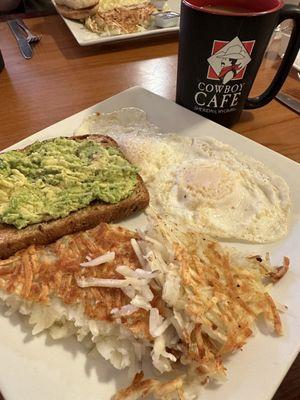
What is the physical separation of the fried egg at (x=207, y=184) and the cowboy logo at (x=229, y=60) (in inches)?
12.7

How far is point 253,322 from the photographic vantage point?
112 cm

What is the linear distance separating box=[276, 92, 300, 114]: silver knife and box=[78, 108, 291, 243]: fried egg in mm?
772

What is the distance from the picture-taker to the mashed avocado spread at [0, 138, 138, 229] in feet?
4.44

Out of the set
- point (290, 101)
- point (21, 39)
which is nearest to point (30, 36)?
point (21, 39)

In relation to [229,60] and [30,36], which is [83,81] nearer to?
[30,36]

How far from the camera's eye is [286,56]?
1.79m

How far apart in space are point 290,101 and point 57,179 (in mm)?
1638

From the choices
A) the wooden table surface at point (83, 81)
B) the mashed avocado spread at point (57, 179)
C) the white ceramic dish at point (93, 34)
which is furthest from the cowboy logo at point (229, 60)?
the white ceramic dish at point (93, 34)

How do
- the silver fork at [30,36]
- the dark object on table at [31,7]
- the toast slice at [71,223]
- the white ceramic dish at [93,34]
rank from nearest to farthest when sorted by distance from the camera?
the toast slice at [71,223]
the white ceramic dish at [93,34]
the silver fork at [30,36]
the dark object on table at [31,7]

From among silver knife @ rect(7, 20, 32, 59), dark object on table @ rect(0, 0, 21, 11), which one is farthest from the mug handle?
dark object on table @ rect(0, 0, 21, 11)

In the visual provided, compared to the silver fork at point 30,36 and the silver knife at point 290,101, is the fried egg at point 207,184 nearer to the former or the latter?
the silver knife at point 290,101

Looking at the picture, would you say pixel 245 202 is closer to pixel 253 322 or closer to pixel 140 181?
pixel 140 181

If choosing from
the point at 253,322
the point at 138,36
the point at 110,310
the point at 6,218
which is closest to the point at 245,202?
the point at 253,322

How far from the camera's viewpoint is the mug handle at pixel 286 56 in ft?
5.34
